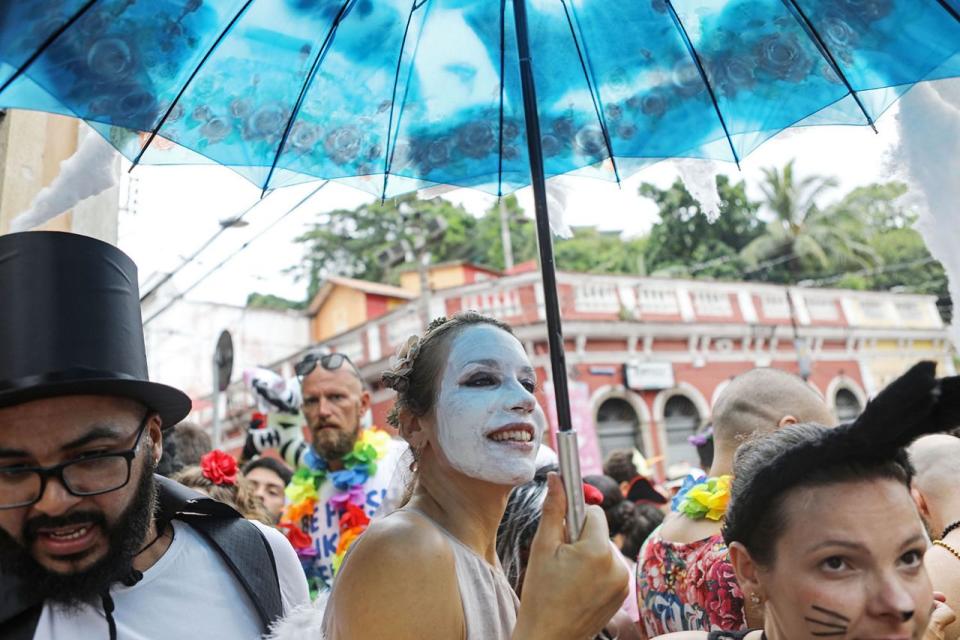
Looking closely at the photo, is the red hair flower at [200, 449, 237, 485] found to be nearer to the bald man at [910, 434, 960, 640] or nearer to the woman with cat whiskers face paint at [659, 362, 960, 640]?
the woman with cat whiskers face paint at [659, 362, 960, 640]

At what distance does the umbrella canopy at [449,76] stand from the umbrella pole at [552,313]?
0.12 m

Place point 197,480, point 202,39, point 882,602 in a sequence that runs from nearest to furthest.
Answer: point 882,602 < point 202,39 < point 197,480

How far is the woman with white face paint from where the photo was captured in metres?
1.49

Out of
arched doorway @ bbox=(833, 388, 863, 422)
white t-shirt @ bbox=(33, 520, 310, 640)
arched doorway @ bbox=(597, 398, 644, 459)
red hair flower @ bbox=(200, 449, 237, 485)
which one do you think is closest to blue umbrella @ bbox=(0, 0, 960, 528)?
white t-shirt @ bbox=(33, 520, 310, 640)

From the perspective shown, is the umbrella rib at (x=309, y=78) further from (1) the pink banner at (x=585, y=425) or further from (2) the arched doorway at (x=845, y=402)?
(2) the arched doorway at (x=845, y=402)

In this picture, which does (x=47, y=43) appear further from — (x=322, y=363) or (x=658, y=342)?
(x=658, y=342)

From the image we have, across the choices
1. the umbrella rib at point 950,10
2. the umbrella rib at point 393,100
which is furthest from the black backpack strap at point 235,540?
the umbrella rib at point 950,10

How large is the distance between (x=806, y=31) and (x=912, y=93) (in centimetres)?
31

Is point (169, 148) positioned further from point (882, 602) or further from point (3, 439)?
point (882, 602)

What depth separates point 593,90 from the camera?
2.26m

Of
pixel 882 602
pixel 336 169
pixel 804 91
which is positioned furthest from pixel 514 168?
pixel 882 602

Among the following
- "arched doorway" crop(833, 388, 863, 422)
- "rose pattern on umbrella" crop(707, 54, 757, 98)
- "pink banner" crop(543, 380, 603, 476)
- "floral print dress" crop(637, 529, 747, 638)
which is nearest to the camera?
"rose pattern on umbrella" crop(707, 54, 757, 98)

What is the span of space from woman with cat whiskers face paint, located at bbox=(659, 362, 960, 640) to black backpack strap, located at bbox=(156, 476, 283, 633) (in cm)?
124

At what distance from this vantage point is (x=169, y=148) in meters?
2.19
